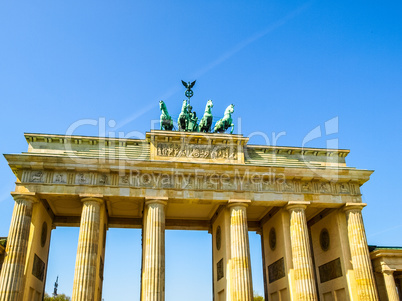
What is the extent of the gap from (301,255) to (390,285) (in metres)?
7.19

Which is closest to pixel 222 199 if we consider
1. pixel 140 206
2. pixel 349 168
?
pixel 140 206

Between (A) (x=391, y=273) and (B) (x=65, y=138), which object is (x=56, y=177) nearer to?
(B) (x=65, y=138)

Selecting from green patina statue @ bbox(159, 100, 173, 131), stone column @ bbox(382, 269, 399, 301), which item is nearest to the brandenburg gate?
green patina statue @ bbox(159, 100, 173, 131)

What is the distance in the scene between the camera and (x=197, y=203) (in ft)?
91.5

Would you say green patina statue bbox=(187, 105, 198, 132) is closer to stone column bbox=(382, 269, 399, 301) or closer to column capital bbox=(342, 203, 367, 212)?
column capital bbox=(342, 203, 367, 212)

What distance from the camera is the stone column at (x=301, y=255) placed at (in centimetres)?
2597

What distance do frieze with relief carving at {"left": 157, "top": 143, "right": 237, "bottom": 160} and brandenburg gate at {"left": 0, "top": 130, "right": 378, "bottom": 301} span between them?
0.08 metres

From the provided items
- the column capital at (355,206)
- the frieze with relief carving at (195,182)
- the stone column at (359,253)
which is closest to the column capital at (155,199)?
the frieze with relief carving at (195,182)

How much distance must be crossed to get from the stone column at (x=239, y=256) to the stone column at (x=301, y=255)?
338 centimetres

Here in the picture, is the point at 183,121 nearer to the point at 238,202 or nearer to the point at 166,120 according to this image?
the point at 166,120

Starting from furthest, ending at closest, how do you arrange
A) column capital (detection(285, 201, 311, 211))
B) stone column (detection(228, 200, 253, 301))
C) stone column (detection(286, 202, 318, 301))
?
column capital (detection(285, 201, 311, 211)) < stone column (detection(286, 202, 318, 301)) < stone column (detection(228, 200, 253, 301))

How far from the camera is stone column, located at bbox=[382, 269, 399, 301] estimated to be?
27566 mm

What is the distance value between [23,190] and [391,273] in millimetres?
26379

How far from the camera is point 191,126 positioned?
3123 centimetres
